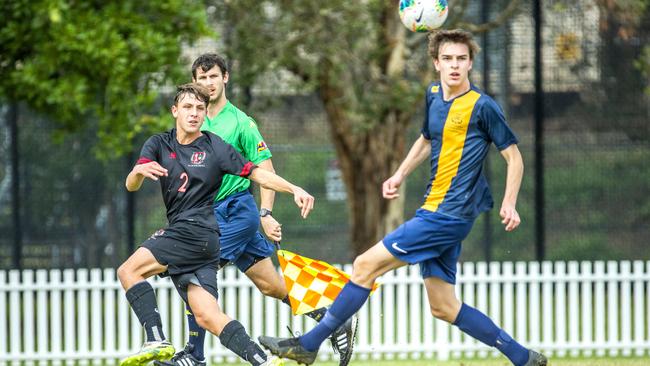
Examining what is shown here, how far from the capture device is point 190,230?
5930 millimetres

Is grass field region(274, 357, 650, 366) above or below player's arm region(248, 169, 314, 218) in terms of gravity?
below

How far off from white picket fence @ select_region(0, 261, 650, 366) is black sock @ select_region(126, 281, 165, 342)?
3448mm

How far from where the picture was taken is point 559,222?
40.1 ft

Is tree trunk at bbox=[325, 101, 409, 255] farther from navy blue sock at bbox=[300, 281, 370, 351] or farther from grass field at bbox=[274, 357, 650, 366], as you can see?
navy blue sock at bbox=[300, 281, 370, 351]

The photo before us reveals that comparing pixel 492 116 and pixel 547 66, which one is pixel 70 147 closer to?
pixel 547 66

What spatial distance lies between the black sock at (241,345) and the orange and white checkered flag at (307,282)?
71 cm

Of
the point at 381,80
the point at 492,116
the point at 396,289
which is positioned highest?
the point at 381,80

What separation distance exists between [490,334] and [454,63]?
148cm

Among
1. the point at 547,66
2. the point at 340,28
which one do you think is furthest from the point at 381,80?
the point at 547,66

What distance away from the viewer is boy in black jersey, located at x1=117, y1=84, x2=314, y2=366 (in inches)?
233

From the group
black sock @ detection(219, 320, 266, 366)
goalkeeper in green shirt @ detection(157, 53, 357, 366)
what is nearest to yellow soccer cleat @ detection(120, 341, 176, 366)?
black sock @ detection(219, 320, 266, 366)

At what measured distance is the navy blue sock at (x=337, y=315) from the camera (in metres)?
5.88

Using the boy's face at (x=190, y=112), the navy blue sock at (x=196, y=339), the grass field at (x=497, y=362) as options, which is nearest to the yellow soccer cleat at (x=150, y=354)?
the navy blue sock at (x=196, y=339)

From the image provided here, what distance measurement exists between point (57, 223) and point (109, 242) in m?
0.58
